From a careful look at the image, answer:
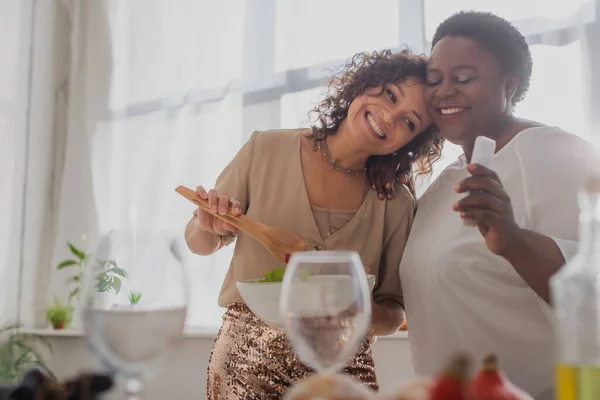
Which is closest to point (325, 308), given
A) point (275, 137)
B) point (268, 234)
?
point (268, 234)

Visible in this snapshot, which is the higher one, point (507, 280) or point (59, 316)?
point (507, 280)

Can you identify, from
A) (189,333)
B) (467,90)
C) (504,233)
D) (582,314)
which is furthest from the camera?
(189,333)

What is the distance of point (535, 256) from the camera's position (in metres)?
1.00

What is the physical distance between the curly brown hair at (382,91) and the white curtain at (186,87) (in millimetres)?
803

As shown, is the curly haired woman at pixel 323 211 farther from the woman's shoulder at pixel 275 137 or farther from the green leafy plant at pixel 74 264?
the green leafy plant at pixel 74 264

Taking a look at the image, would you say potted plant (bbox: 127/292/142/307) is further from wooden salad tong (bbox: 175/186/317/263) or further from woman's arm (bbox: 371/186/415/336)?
woman's arm (bbox: 371/186/415/336)

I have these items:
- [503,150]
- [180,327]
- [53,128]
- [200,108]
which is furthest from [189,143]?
[180,327]

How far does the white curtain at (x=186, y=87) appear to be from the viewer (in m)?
2.90

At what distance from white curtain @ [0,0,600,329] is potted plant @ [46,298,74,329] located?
0.42 feet

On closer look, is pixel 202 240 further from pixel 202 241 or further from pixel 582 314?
pixel 582 314

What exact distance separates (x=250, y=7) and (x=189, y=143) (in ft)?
2.22

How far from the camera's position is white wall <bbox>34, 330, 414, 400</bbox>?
254 cm

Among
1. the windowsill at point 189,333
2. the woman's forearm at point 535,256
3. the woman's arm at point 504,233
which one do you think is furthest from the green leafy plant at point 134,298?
the windowsill at point 189,333

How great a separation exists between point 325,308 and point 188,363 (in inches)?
95.8
